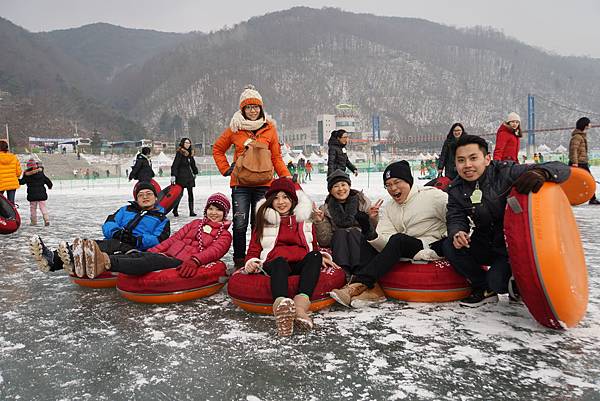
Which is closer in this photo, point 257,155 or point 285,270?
point 285,270

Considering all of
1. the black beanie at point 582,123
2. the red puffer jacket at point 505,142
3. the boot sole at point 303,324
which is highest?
the black beanie at point 582,123

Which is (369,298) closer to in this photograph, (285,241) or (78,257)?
(285,241)

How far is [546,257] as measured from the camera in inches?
Answer: 105

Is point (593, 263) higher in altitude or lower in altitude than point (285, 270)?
lower

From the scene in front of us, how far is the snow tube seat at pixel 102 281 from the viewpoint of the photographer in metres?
4.29

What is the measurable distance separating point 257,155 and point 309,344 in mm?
2014

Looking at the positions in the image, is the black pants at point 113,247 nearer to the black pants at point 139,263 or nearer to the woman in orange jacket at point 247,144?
the black pants at point 139,263

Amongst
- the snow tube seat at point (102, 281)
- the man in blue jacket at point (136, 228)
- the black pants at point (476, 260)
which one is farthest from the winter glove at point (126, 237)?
the black pants at point (476, 260)

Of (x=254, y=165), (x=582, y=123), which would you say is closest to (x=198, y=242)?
(x=254, y=165)

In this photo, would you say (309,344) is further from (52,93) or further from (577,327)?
(52,93)

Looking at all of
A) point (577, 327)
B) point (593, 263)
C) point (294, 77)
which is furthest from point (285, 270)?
point (294, 77)

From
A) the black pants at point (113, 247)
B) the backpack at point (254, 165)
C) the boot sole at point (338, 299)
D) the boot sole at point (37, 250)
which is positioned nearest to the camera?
the boot sole at point (338, 299)

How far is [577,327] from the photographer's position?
9.86 ft

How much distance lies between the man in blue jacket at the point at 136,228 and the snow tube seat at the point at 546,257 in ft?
10.0
